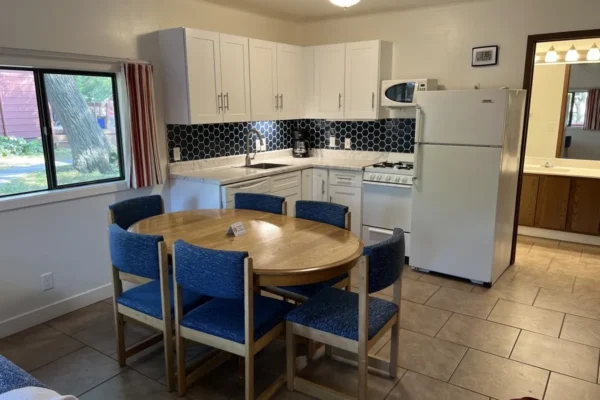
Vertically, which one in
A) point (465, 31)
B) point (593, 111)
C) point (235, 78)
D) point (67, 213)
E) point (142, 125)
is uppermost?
point (465, 31)

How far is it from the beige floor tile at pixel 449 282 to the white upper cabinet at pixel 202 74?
232cm

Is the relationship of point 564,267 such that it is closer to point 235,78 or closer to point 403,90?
point 403,90

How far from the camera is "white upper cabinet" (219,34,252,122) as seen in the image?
391cm

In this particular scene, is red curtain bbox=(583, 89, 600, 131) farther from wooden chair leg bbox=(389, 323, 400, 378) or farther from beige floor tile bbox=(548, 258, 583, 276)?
wooden chair leg bbox=(389, 323, 400, 378)

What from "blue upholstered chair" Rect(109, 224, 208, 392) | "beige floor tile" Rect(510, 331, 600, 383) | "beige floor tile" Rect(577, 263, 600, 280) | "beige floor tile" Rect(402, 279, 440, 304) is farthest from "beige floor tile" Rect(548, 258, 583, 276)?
"blue upholstered chair" Rect(109, 224, 208, 392)

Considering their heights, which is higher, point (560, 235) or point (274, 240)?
point (274, 240)

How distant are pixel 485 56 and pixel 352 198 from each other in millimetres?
1823

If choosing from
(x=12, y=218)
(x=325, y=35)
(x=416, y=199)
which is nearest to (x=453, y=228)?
(x=416, y=199)

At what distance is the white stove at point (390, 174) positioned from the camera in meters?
4.07

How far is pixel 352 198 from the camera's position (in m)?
4.46

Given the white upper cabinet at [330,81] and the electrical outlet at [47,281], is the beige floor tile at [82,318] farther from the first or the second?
the white upper cabinet at [330,81]

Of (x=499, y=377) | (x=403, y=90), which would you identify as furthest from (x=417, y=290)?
(x=403, y=90)

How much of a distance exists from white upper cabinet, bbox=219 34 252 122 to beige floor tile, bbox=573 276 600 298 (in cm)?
332

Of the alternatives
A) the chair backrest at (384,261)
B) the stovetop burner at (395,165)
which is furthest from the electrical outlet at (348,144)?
the chair backrest at (384,261)
